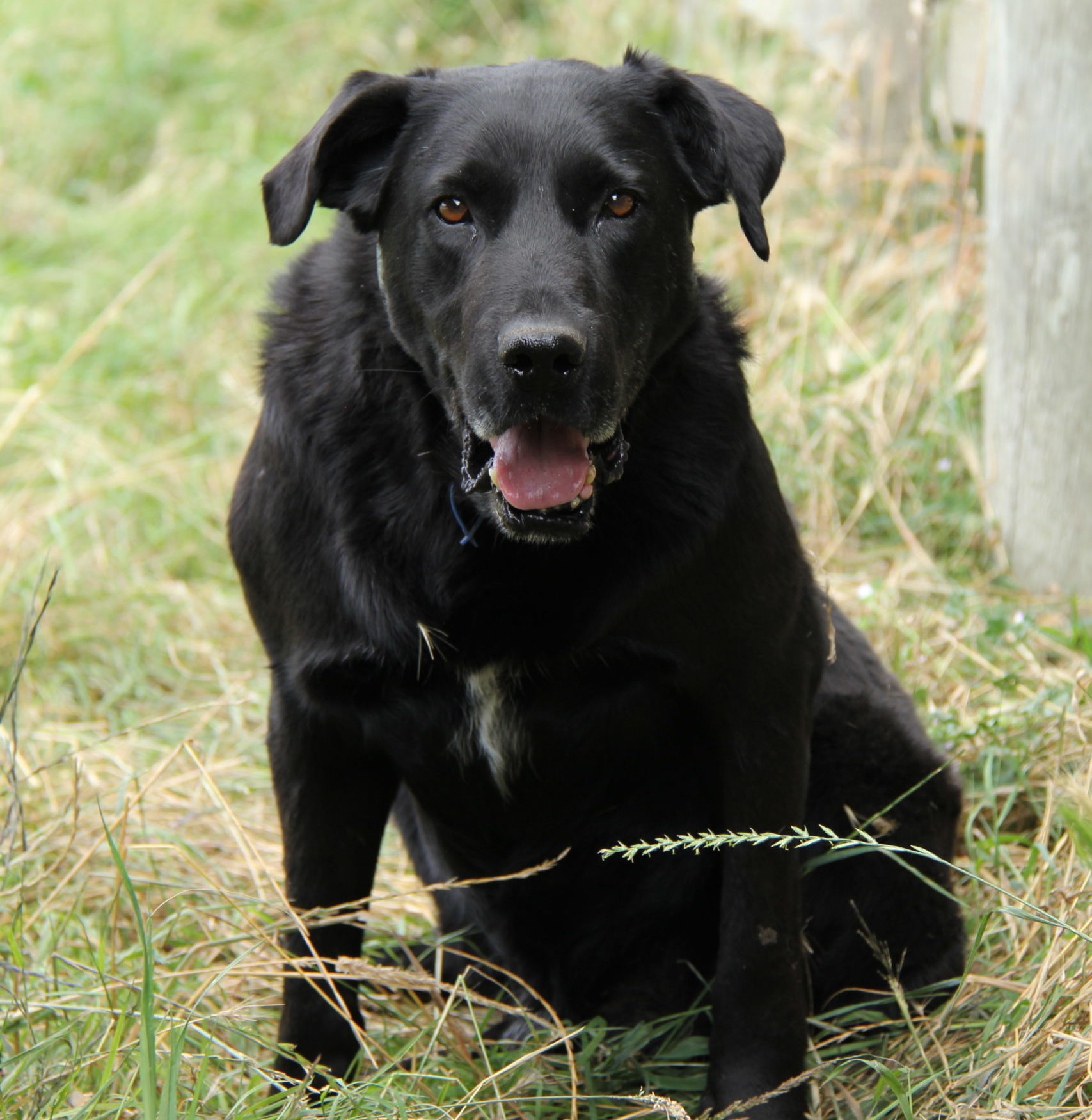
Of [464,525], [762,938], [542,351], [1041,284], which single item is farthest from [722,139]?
[1041,284]

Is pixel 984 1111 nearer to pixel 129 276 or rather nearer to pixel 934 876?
pixel 934 876

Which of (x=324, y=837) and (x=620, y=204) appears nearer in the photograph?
(x=620, y=204)

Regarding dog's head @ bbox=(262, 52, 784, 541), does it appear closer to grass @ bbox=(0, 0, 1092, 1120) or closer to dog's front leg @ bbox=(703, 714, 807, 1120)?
dog's front leg @ bbox=(703, 714, 807, 1120)

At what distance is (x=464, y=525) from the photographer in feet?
7.28

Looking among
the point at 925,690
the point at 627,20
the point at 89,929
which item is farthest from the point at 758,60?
the point at 89,929

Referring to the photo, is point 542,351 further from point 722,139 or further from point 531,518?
point 722,139

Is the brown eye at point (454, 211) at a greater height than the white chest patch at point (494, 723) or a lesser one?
greater

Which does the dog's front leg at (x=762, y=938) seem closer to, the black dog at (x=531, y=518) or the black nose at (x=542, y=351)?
the black dog at (x=531, y=518)

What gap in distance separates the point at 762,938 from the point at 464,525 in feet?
2.68

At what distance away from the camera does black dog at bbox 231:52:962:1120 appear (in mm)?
2104

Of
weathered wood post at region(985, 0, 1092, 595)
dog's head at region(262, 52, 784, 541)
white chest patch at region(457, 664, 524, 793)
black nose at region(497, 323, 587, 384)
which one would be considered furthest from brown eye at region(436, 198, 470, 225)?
weathered wood post at region(985, 0, 1092, 595)

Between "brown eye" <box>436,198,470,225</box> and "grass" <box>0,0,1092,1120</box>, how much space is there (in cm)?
96

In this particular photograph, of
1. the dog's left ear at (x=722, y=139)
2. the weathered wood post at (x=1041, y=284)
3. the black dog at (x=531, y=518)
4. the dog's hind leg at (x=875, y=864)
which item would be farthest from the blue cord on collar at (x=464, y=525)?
the weathered wood post at (x=1041, y=284)

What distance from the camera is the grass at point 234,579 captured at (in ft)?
7.24
